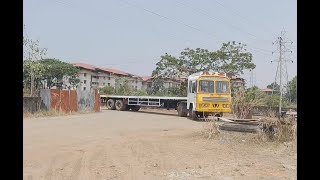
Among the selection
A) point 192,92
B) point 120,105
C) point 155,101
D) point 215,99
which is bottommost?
point 120,105

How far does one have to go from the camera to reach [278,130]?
11.2 metres

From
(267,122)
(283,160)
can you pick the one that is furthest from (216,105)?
(283,160)

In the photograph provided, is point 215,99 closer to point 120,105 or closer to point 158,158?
point 158,158

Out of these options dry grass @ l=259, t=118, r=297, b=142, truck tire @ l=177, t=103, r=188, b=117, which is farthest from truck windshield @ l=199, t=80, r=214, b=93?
dry grass @ l=259, t=118, r=297, b=142

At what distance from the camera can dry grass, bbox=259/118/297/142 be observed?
35.9 ft

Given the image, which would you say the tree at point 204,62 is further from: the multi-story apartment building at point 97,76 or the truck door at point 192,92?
the multi-story apartment building at point 97,76

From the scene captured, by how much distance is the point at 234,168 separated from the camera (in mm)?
7539

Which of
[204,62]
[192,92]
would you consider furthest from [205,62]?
[192,92]

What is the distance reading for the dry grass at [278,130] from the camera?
35.9 ft

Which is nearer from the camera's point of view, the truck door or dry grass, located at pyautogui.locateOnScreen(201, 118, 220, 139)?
dry grass, located at pyautogui.locateOnScreen(201, 118, 220, 139)

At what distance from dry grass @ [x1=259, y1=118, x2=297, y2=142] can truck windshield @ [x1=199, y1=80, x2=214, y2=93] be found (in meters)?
10.6

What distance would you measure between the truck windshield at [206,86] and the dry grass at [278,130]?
10.6 meters

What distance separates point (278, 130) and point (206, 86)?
11414 mm

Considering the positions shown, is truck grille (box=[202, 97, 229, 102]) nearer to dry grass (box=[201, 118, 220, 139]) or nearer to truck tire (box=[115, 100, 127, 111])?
dry grass (box=[201, 118, 220, 139])
